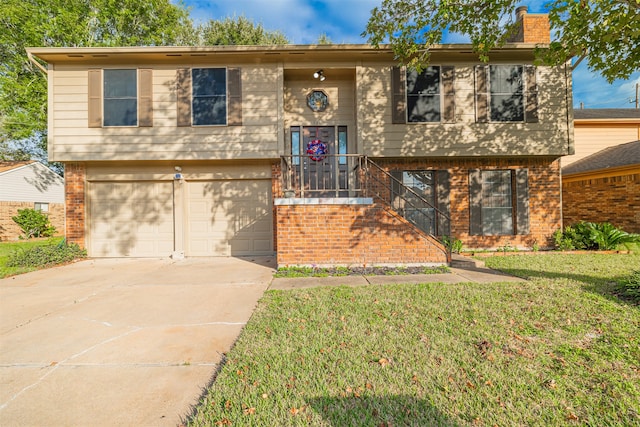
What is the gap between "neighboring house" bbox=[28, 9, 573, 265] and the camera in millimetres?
7242

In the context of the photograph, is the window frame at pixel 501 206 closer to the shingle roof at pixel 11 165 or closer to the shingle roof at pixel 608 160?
the shingle roof at pixel 608 160

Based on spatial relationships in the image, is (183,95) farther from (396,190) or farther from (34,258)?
(396,190)

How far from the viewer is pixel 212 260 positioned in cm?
725

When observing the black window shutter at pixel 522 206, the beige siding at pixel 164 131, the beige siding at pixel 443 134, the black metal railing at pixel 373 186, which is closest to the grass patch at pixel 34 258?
the beige siding at pixel 164 131

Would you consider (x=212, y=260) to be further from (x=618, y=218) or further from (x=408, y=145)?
(x=618, y=218)

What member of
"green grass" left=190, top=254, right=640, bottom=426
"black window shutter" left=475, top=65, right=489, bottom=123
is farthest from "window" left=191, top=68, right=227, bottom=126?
"black window shutter" left=475, top=65, right=489, bottom=123

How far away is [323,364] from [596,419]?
178 cm

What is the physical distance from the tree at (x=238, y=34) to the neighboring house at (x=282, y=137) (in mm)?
9454

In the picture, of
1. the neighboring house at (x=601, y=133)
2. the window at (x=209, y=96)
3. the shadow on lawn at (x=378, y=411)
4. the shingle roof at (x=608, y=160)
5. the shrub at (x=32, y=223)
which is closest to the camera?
the shadow on lawn at (x=378, y=411)

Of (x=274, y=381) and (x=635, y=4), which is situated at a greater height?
(x=635, y=4)

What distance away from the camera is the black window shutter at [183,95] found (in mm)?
7289

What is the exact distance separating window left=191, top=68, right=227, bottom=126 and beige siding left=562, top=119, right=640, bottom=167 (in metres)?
13.6

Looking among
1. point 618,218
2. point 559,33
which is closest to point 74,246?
point 559,33

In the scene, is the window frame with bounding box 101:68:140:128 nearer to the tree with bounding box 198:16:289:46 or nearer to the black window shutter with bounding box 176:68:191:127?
the black window shutter with bounding box 176:68:191:127
